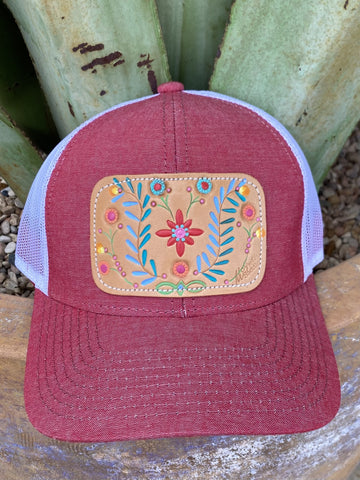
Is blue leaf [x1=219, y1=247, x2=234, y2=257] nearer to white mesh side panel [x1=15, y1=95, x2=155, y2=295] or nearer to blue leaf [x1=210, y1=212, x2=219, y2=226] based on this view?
blue leaf [x1=210, y1=212, x2=219, y2=226]

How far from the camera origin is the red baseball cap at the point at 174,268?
52 centimetres

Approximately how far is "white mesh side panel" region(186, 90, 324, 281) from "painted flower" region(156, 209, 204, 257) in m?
0.16

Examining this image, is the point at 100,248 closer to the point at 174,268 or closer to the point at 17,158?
the point at 174,268

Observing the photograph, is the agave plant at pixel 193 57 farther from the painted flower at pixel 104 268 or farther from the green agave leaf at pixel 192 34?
the painted flower at pixel 104 268

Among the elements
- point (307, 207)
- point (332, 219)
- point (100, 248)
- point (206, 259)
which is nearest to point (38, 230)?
point (100, 248)

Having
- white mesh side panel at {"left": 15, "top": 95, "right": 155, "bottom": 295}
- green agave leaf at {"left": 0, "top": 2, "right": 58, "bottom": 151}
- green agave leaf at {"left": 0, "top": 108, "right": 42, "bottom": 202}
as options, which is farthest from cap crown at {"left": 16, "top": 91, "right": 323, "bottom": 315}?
green agave leaf at {"left": 0, "top": 2, "right": 58, "bottom": 151}

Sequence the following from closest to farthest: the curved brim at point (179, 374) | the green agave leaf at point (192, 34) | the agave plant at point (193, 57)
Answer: the curved brim at point (179, 374) → the agave plant at point (193, 57) → the green agave leaf at point (192, 34)

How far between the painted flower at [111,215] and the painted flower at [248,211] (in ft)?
0.49

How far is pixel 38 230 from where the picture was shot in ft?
1.98

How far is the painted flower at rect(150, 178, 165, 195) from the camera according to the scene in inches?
21.5

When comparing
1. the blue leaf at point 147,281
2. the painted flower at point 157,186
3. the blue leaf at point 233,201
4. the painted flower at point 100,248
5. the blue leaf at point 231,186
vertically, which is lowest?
the blue leaf at point 147,281

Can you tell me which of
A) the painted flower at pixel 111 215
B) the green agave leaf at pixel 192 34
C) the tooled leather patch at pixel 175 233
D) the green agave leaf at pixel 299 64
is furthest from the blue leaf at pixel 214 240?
the green agave leaf at pixel 192 34

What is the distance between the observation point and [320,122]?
68 cm

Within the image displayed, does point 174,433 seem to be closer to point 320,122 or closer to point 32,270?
point 32,270
